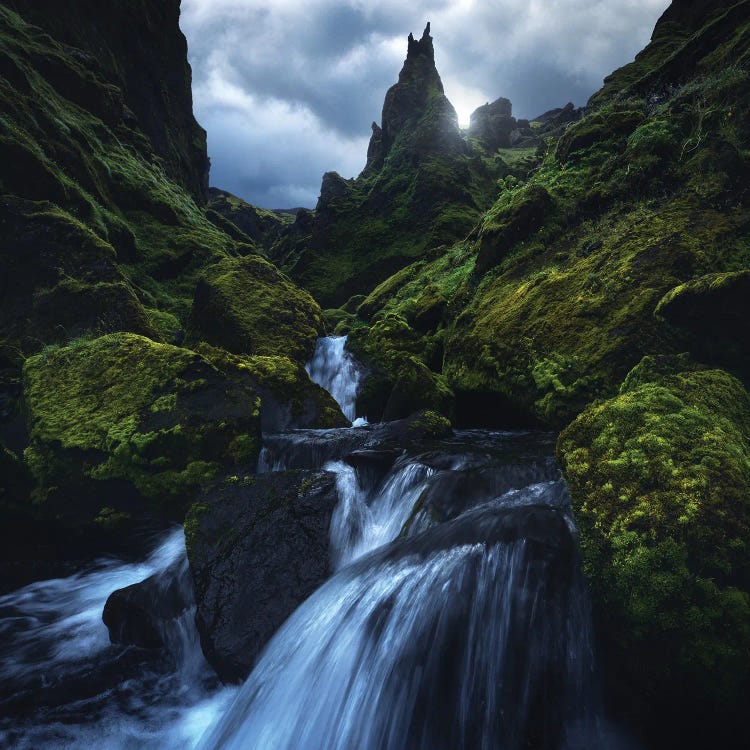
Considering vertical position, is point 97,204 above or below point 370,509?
above

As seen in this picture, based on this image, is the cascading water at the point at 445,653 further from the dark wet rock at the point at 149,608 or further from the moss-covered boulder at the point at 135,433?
the moss-covered boulder at the point at 135,433

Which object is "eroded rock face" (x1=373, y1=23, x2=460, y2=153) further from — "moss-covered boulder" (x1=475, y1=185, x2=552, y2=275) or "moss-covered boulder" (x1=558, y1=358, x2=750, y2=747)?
"moss-covered boulder" (x1=558, y1=358, x2=750, y2=747)

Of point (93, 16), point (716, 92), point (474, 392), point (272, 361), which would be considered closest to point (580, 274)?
point (474, 392)

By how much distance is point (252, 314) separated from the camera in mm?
15031

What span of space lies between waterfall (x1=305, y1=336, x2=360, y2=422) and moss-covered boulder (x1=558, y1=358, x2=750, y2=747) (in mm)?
9684

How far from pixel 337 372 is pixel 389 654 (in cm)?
1113

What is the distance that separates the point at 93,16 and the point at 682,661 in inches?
1963

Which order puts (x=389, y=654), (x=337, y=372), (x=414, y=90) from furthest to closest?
(x=414, y=90), (x=337, y=372), (x=389, y=654)

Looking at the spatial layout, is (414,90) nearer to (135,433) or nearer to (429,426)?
(429,426)

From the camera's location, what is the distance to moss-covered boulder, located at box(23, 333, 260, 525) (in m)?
7.34

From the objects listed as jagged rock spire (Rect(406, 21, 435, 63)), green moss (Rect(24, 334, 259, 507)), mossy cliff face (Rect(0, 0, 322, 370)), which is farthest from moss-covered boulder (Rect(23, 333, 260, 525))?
jagged rock spire (Rect(406, 21, 435, 63))

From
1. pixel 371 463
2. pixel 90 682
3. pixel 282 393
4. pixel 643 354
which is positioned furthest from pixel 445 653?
pixel 282 393

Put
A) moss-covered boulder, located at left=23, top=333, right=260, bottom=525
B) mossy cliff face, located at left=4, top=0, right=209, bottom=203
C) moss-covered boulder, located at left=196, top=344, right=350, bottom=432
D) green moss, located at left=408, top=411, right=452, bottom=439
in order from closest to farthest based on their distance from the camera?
1. moss-covered boulder, located at left=23, top=333, right=260, bottom=525
2. green moss, located at left=408, top=411, right=452, bottom=439
3. moss-covered boulder, located at left=196, top=344, right=350, bottom=432
4. mossy cliff face, located at left=4, top=0, right=209, bottom=203

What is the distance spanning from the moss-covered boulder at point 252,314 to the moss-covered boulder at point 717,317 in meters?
11.3
